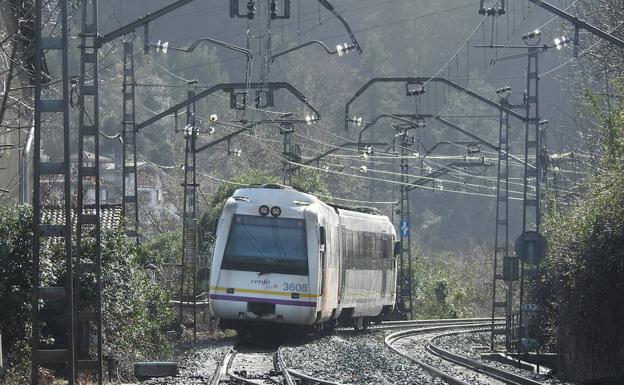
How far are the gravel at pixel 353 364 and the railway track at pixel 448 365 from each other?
342 mm

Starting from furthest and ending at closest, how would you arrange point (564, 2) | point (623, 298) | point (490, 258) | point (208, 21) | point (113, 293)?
point (208, 21) → point (490, 258) → point (564, 2) → point (113, 293) → point (623, 298)

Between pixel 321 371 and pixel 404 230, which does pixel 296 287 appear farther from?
pixel 404 230

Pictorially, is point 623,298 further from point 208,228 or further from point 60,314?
point 208,228

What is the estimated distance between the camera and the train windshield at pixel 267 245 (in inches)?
1104

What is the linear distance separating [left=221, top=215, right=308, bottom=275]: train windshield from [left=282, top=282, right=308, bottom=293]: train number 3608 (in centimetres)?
26

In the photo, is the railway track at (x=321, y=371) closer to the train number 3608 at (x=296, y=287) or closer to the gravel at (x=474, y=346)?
the gravel at (x=474, y=346)

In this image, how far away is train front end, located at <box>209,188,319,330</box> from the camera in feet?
91.7

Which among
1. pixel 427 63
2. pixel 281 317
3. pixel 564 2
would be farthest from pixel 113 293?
pixel 427 63

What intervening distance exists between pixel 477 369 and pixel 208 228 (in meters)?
26.3

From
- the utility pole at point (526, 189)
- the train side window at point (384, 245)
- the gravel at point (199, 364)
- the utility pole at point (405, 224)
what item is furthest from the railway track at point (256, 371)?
the utility pole at point (405, 224)

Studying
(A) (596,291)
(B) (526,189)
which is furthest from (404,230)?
(A) (596,291)

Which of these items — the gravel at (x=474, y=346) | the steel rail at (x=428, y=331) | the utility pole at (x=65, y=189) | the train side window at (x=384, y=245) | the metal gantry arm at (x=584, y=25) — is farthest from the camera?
the train side window at (x=384, y=245)

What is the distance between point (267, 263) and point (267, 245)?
44 cm

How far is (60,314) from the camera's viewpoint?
67.6ft
